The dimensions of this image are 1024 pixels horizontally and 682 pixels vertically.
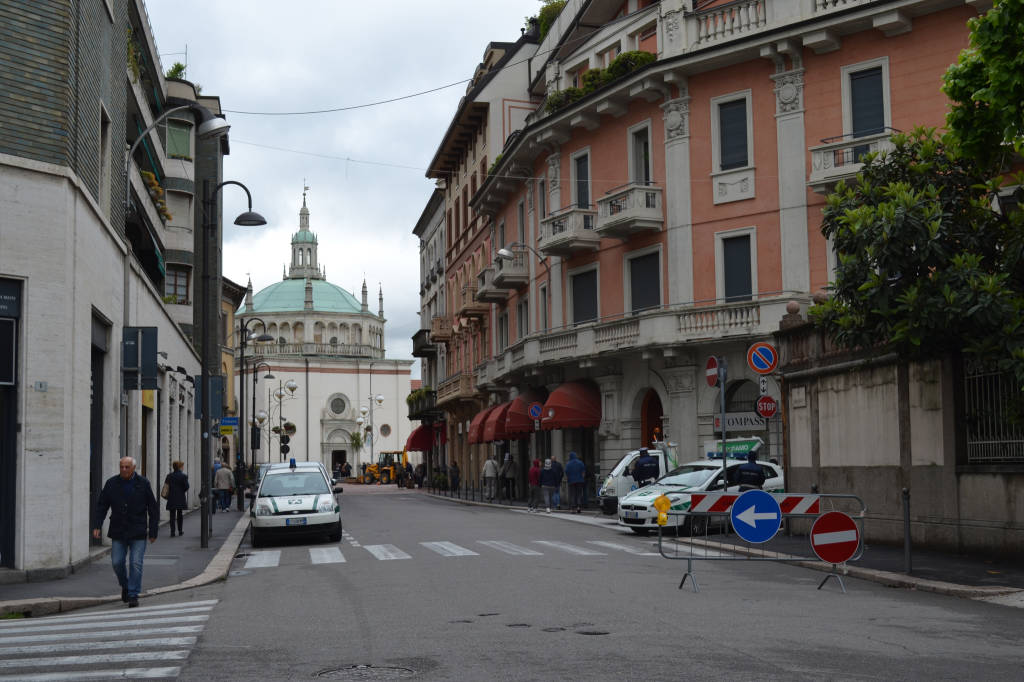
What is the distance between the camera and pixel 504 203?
156ft

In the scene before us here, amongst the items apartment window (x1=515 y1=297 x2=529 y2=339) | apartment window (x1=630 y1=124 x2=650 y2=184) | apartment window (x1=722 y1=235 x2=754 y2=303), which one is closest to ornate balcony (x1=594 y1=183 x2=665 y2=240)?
apartment window (x1=630 y1=124 x2=650 y2=184)

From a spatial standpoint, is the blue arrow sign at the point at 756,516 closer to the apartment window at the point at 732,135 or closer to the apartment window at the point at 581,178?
the apartment window at the point at 732,135

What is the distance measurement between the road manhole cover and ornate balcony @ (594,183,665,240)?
25827 millimetres

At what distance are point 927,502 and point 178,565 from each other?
11.7 meters

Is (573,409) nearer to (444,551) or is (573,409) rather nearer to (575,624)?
(444,551)

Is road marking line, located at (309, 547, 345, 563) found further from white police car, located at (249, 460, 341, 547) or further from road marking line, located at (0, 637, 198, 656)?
road marking line, located at (0, 637, 198, 656)

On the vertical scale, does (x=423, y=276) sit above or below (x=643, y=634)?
above

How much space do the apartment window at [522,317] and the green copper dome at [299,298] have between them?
99.9 metres

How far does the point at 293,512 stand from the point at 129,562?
29.9ft

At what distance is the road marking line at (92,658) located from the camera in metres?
8.95

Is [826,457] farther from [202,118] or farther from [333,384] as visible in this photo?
[333,384]

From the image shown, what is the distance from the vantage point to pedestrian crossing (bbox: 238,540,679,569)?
18625 millimetres

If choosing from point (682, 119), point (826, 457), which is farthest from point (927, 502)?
point (682, 119)

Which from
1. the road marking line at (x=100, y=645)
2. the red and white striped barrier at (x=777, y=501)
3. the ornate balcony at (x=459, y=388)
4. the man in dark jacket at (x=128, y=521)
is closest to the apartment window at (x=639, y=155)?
the ornate balcony at (x=459, y=388)
